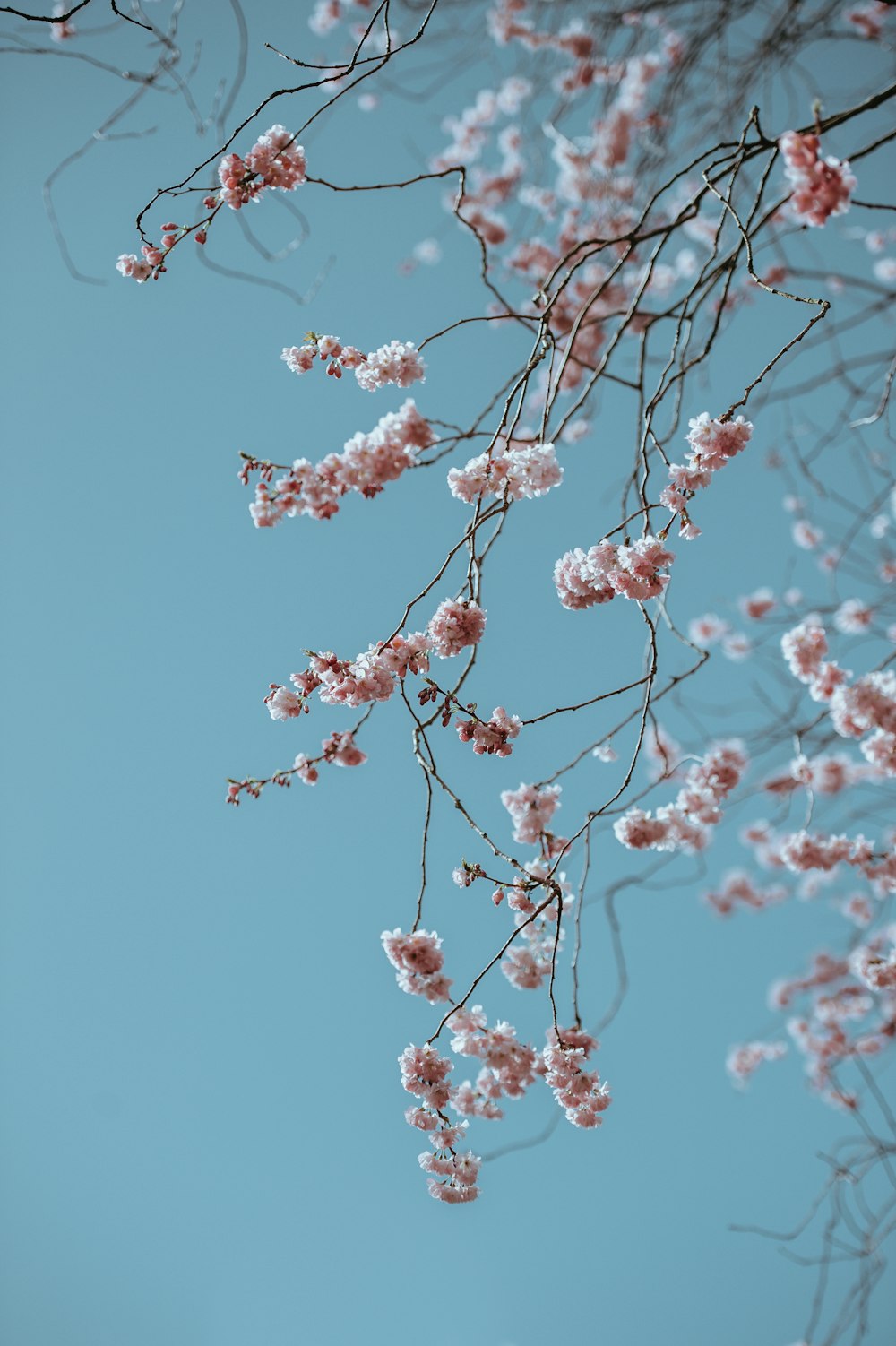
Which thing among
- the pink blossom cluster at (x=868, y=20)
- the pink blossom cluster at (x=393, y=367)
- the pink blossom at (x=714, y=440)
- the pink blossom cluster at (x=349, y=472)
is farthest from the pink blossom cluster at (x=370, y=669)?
the pink blossom cluster at (x=868, y=20)

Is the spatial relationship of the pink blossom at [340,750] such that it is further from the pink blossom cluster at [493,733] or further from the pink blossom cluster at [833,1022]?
the pink blossom cluster at [833,1022]

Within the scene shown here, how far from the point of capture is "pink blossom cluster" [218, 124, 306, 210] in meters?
1.94

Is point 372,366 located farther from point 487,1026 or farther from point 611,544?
point 487,1026

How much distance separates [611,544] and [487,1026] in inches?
50.6

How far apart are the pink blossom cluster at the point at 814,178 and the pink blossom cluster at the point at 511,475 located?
58 cm

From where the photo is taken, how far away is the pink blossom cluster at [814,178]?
1349 mm

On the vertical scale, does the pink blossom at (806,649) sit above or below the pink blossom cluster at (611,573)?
above

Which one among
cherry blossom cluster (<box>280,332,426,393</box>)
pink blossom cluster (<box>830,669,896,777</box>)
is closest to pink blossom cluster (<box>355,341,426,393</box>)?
cherry blossom cluster (<box>280,332,426,393</box>)

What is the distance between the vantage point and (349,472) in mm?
1670

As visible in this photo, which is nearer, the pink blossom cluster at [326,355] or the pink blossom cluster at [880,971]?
the pink blossom cluster at [326,355]

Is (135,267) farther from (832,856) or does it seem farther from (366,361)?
(832,856)

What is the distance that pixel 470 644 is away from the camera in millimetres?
1860

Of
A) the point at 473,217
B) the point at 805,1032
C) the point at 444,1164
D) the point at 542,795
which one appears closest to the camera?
the point at 444,1164

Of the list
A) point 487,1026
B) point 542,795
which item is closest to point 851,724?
A: point 542,795
